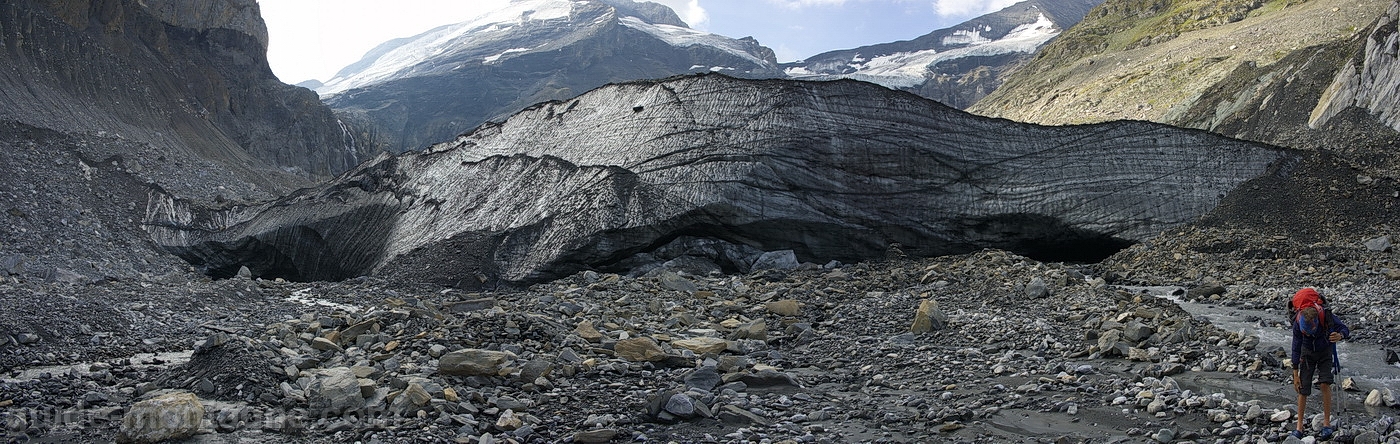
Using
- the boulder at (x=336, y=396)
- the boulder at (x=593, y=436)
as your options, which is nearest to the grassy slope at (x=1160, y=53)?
the boulder at (x=593, y=436)

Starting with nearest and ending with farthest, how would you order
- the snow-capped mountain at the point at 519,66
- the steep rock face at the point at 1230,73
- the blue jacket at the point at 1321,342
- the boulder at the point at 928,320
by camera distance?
the blue jacket at the point at 1321,342, the boulder at the point at 928,320, the steep rock face at the point at 1230,73, the snow-capped mountain at the point at 519,66

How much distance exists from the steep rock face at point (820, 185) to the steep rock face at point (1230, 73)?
17.5 feet

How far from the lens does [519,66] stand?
121m

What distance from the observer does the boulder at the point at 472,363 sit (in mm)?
8234

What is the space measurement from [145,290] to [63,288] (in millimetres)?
1216

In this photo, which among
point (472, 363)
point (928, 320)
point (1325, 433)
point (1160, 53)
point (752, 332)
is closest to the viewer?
point (1325, 433)

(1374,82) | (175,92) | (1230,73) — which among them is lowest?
(1374,82)

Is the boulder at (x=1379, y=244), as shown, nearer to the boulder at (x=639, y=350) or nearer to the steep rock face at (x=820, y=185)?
the steep rock face at (x=820, y=185)

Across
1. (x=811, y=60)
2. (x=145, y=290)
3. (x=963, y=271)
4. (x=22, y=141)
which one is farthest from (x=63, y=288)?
(x=811, y=60)

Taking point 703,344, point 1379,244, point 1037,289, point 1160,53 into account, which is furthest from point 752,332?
point 1160,53

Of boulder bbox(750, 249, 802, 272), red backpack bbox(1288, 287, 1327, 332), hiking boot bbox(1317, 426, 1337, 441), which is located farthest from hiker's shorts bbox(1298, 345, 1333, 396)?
boulder bbox(750, 249, 802, 272)

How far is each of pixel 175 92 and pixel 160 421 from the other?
A: 1850 inches

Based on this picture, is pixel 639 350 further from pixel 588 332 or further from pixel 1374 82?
pixel 1374 82

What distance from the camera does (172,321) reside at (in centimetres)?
1246
